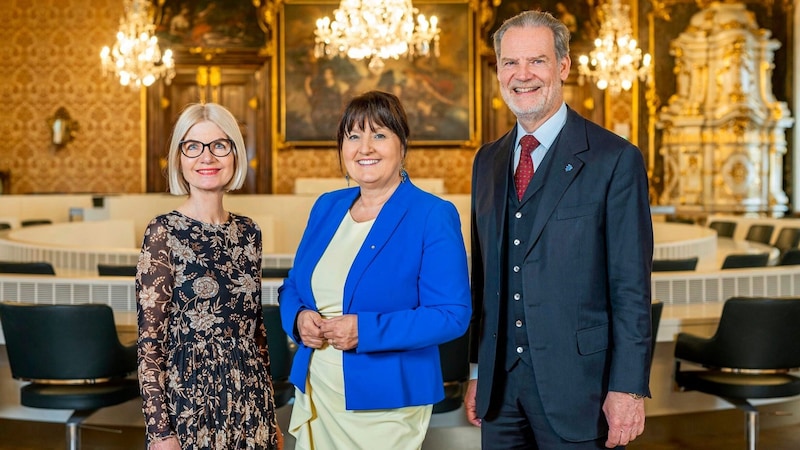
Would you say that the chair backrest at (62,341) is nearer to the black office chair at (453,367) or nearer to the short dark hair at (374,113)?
the black office chair at (453,367)

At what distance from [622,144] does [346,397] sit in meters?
0.92

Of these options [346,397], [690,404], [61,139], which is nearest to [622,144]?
[346,397]

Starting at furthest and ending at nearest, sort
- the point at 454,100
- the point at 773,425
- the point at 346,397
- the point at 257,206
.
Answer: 1. the point at 454,100
2. the point at 257,206
3. the point at 773,425
4. the point at 346,397

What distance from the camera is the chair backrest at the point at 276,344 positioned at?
421cm

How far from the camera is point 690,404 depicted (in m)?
5.48

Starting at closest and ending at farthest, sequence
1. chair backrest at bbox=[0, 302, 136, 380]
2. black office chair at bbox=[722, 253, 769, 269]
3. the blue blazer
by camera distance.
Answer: the blue blazer < chair backrest at bbox=[0, 302, 136, 380] < black office chair at bbox=[722, 253, 769, 269]

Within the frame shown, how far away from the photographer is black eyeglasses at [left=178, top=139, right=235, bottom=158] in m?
2.46

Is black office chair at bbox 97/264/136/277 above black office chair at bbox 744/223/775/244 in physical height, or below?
below

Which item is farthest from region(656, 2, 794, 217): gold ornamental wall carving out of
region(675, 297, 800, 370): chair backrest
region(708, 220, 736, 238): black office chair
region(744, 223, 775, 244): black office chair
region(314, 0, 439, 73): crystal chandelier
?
region(675, 297, 800, 370): chair backrest

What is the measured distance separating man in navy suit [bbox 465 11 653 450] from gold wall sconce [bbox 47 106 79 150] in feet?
52.1

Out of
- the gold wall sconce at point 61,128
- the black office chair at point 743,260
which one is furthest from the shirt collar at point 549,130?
the gold wall sconce at point 61,128

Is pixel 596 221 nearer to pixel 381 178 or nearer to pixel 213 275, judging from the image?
pixel 381 178

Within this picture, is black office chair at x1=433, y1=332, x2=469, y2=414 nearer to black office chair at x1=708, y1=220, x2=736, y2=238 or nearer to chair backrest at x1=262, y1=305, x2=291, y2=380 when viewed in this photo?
chair backrest at x1=262, y1=305, x2=291, y2=380

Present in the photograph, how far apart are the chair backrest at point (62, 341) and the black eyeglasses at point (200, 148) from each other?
192cm
